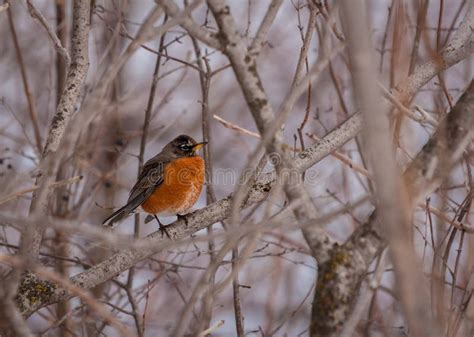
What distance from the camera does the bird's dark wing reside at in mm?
5113

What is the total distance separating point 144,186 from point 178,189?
263mm

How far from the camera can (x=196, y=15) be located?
23.5 feet

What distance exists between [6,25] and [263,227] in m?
5.46

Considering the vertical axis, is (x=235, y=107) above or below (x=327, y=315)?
above

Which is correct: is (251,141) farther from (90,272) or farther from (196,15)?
(90,272)

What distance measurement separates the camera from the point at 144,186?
5.35m

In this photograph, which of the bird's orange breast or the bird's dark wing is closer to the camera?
the bird's dark wing

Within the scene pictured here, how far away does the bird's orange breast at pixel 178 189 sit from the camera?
5297mm

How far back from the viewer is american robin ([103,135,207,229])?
207 inches

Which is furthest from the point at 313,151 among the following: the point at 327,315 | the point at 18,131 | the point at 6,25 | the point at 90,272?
the point at 18,131

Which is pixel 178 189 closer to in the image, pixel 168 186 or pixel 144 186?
pixel 168 186

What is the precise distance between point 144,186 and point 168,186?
0.20 meters

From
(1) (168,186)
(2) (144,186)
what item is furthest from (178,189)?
(2) (144,186)

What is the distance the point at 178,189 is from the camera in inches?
211
